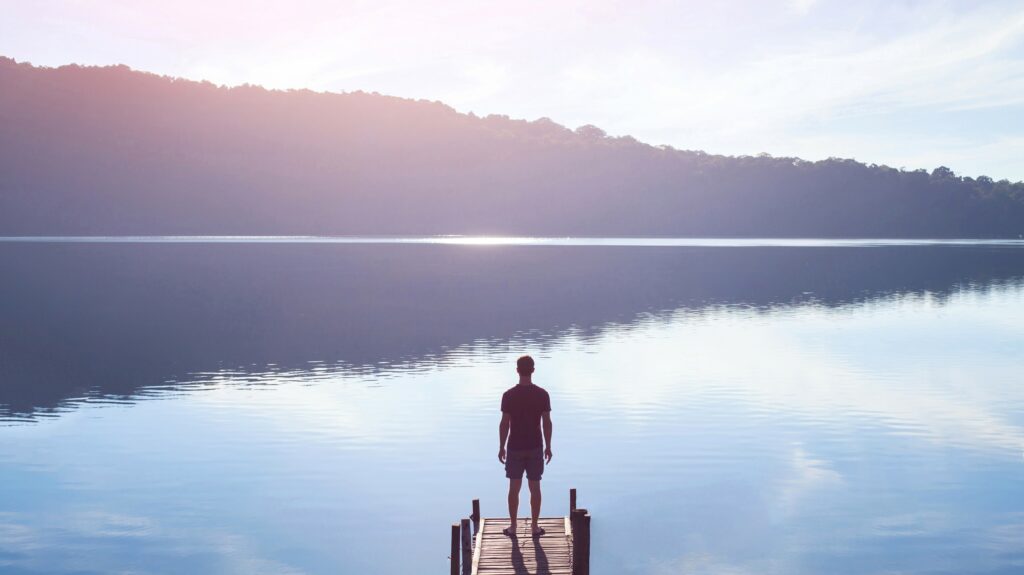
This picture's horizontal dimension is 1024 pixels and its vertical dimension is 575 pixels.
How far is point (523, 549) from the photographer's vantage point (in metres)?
16.2

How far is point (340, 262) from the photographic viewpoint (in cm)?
14025

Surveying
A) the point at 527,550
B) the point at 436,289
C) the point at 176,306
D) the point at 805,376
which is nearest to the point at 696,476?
the point at 527,550

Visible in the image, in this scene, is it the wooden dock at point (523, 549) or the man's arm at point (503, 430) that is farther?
the man's arm at point (503, 430)

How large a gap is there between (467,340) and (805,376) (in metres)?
18.6

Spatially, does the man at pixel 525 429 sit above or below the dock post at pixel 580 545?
above

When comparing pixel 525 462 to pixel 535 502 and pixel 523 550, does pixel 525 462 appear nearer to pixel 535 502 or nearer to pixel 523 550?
pixel 535 502

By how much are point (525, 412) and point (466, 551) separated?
228cm

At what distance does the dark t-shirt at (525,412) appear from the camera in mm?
15570

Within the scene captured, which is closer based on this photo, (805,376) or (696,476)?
(696,476)

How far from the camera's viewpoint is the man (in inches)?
613

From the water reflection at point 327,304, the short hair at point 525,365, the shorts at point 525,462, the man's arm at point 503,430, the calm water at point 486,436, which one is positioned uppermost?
the short hair at point 525,365

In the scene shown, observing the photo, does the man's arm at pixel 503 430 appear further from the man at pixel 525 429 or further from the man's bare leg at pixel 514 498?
the man's bare leg at pixel 514 498

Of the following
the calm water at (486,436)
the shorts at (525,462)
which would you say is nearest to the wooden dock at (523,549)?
the shorts at (525,462)

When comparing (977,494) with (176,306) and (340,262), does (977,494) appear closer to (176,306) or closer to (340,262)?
(176,306)
